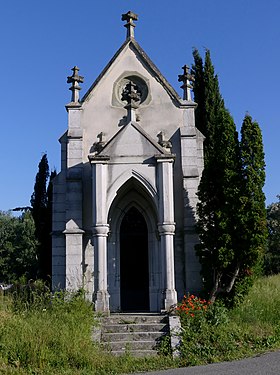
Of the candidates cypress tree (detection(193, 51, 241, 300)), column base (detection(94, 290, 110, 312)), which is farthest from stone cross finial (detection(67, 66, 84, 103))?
column base (detection(94, 290, 110, 312))

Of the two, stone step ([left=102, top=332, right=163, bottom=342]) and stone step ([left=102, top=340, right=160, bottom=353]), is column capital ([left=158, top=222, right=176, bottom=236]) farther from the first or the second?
stone step ([left=102, top=340, right=160, bottom=353])

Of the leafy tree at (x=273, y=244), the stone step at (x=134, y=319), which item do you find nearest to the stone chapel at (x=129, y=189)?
the stone step at (x=134, y=319)

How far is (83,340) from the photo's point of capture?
36.6ft

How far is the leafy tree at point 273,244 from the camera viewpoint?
1587 inches

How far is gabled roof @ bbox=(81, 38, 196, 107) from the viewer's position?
Result: 17.3 meters

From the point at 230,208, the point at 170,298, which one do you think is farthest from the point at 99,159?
the point at 170,298

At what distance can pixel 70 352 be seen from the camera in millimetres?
10727

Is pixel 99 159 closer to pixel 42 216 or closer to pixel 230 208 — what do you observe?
pixel 230 208

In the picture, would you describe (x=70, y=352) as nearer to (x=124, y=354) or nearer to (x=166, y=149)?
(x=124, y=354)

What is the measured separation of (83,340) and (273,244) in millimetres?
33269

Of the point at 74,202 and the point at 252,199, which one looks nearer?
the point at 252,199

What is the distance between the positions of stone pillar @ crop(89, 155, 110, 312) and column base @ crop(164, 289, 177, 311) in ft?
5.57

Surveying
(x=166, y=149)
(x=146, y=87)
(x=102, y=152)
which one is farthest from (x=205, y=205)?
(x=146, y=87)

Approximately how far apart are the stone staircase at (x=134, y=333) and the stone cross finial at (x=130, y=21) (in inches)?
381
